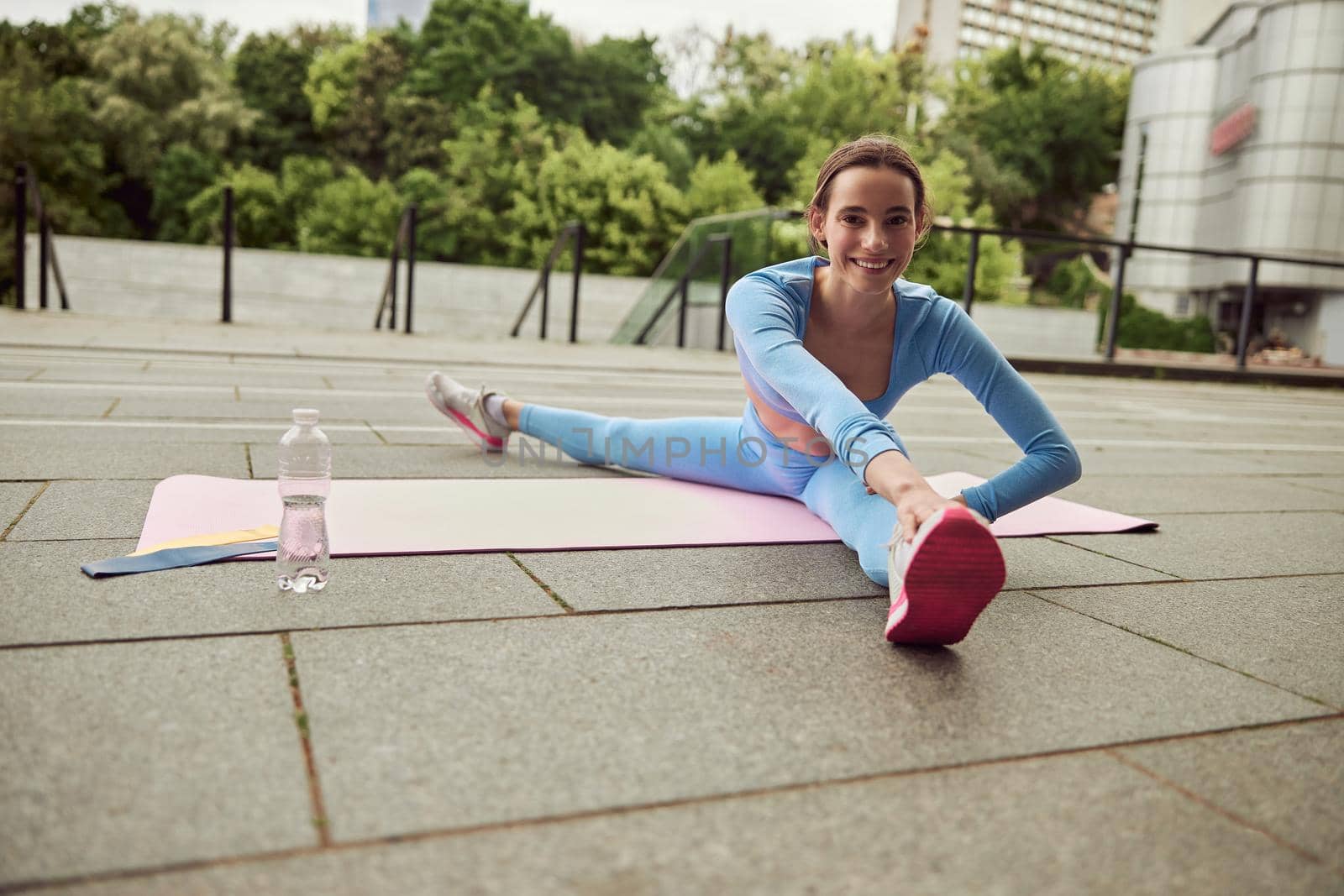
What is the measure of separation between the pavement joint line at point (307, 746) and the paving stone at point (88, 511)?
935 millimetres

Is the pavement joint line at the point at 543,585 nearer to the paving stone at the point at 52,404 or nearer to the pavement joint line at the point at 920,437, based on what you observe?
the pavement joint line at the point at 920,437

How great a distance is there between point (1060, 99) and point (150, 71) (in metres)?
26.9

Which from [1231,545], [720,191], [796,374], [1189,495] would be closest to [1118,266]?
[1189,495]

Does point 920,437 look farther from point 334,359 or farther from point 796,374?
A: point 334,359

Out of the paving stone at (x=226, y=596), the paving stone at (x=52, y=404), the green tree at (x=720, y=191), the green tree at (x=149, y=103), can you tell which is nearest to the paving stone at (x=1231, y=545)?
the paving stone at (x=226, y=596)

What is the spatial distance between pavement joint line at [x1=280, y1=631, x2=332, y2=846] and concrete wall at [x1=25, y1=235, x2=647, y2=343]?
59.9 feet

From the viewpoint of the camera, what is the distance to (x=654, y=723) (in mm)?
1546

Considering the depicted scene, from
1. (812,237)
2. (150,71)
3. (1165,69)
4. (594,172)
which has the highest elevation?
(1165,69)

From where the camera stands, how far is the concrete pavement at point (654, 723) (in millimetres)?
1181

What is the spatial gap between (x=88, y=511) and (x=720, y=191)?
23.6m

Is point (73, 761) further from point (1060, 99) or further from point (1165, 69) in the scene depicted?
point (1060, 99)

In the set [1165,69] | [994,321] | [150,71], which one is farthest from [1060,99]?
[150,71]

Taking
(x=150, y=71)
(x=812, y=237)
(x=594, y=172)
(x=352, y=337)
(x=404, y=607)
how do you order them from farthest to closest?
1. (x=150, y=71)
2. (x=594, y=172)
3. (x=352, y=337)
4. (x=812, y=237)
5. (x=404, y=607)

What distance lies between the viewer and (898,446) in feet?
6.64
